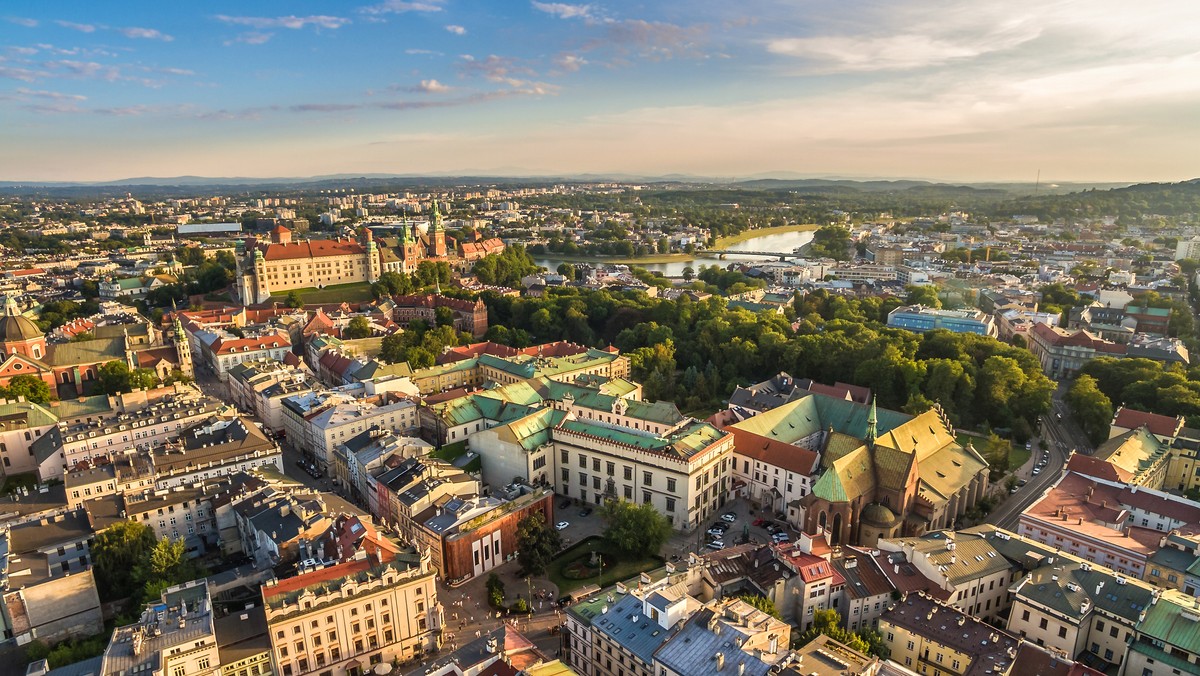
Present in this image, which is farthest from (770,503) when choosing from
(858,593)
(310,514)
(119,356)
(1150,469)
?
(119,356)

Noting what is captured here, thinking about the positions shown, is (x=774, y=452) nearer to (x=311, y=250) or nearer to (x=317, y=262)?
(x=317, y=262)

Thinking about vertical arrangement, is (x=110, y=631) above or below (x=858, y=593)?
below

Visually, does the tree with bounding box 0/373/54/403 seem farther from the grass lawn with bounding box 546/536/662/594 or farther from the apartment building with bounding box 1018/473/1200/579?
the apartment building with bounding box 1018/473/1200/579

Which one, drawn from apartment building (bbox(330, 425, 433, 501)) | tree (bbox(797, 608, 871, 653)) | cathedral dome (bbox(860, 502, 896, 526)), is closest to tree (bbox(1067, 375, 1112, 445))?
cathedral dome (bbox(860, 502, 896, 526))

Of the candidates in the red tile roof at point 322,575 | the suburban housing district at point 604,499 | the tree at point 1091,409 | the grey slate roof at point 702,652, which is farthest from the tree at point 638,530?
the tree at point 1091,409

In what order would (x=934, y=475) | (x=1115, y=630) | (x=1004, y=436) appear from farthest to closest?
(x=1004, y=436)
(x=934, y=475)
(x=1115, y=630)

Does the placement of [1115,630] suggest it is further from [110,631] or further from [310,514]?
[110,631]

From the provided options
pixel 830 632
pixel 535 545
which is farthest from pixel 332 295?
pixel 830 632
